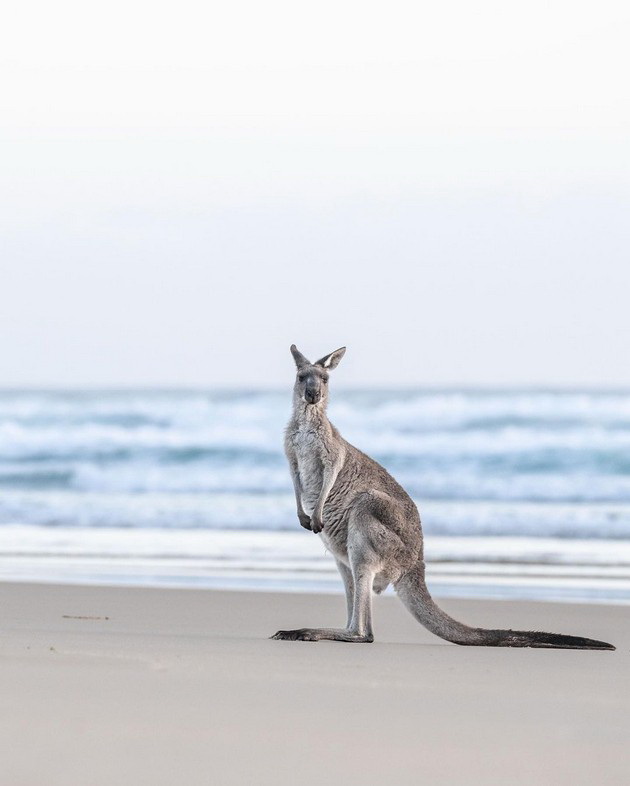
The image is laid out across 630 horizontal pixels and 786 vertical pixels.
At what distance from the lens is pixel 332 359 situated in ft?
19.8

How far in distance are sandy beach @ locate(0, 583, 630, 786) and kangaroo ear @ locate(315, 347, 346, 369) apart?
1.20 m

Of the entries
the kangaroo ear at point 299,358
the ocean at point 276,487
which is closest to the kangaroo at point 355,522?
the kangaroo ear at point 299,358

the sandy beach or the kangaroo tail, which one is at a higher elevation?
the kangaroo tail

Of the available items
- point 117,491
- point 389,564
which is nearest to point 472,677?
point 389,564

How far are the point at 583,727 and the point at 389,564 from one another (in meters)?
1.89

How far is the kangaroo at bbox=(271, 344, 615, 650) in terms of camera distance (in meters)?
5.63

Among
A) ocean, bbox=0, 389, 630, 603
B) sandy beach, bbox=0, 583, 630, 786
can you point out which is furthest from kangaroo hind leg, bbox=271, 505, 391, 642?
ocean, bbox=0, 389, 630, 603

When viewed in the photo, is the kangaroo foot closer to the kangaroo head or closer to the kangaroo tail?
the kangaroo tail

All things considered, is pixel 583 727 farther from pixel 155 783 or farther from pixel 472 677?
pixel 155 783

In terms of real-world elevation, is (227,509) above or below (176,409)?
below

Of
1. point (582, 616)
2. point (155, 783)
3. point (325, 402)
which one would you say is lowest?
point (155, 783)

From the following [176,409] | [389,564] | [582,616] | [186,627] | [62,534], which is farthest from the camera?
[176,409]

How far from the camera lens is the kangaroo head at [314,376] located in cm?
603

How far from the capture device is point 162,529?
11484mm
